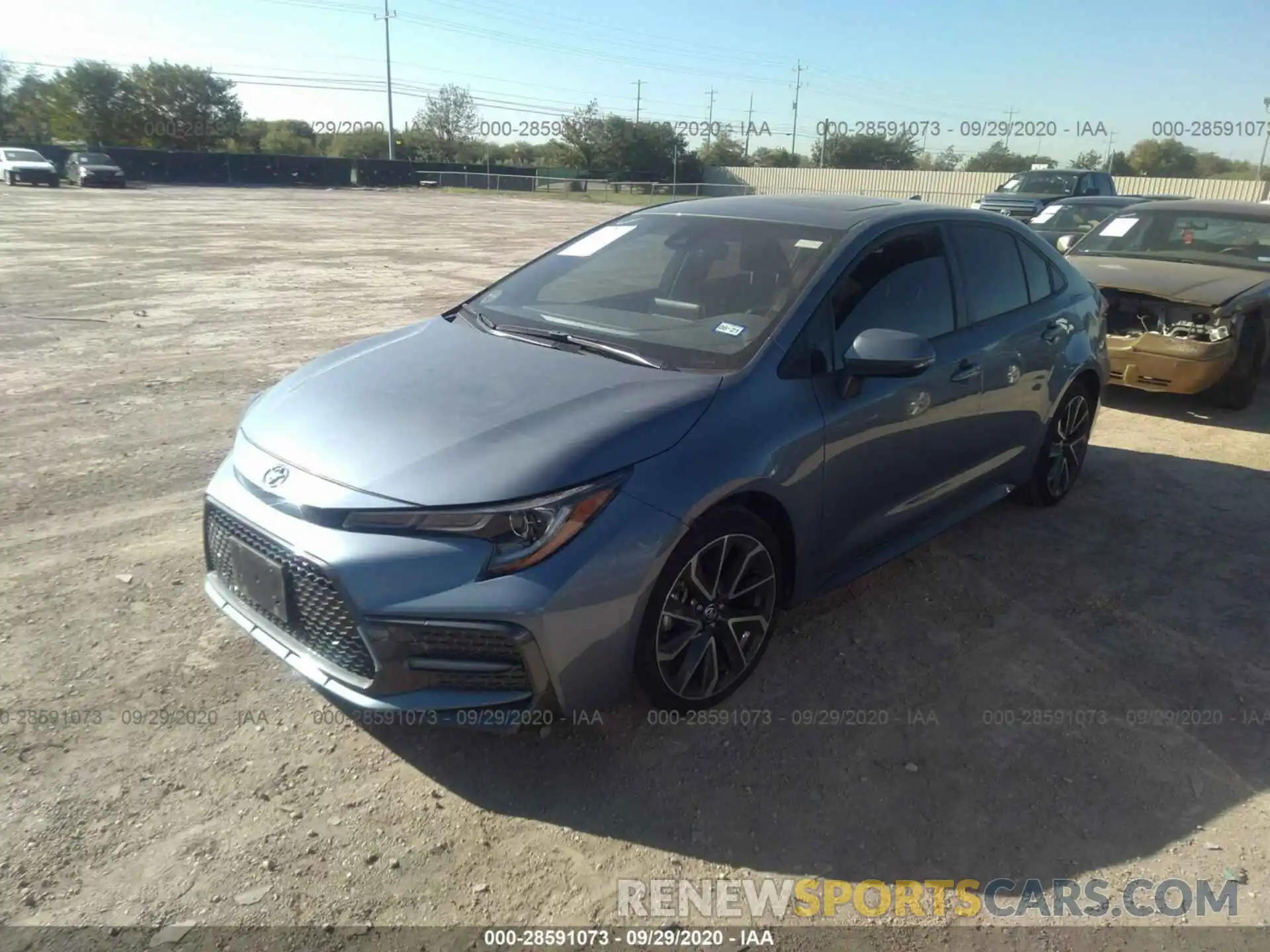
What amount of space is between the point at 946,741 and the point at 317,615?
2.11 metres

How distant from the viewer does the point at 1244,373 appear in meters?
7.11

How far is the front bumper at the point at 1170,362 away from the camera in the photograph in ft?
22.2

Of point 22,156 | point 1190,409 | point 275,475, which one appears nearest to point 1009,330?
point 275,475

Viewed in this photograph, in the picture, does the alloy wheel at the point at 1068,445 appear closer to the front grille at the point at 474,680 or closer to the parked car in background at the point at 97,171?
the front grille at the point at 474,680

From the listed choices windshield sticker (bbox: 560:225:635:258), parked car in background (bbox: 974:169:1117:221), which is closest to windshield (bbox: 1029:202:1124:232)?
parked car in background (bbox: 974:169:1117:221)

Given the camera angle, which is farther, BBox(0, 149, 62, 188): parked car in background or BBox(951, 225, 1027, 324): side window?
BBox(0, 149, 62, 188): parked car in background

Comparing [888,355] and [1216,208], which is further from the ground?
[1216,208]

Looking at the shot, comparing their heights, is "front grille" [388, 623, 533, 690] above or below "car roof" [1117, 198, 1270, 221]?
below

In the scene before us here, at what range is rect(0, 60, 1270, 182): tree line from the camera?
6719cm

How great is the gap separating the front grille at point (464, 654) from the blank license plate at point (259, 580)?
1.46ft

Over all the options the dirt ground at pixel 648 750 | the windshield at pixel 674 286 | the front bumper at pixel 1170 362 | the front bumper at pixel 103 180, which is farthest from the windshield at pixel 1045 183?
the front bumper at pixel 103 180

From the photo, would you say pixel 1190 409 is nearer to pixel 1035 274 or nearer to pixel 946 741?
pixel 1035 274

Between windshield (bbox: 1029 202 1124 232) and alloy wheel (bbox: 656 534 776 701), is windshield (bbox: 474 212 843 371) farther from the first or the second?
windshield (bbox: 1029 202 1124 232)

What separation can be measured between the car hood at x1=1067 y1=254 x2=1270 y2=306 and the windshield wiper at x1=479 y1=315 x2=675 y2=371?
5261mm
